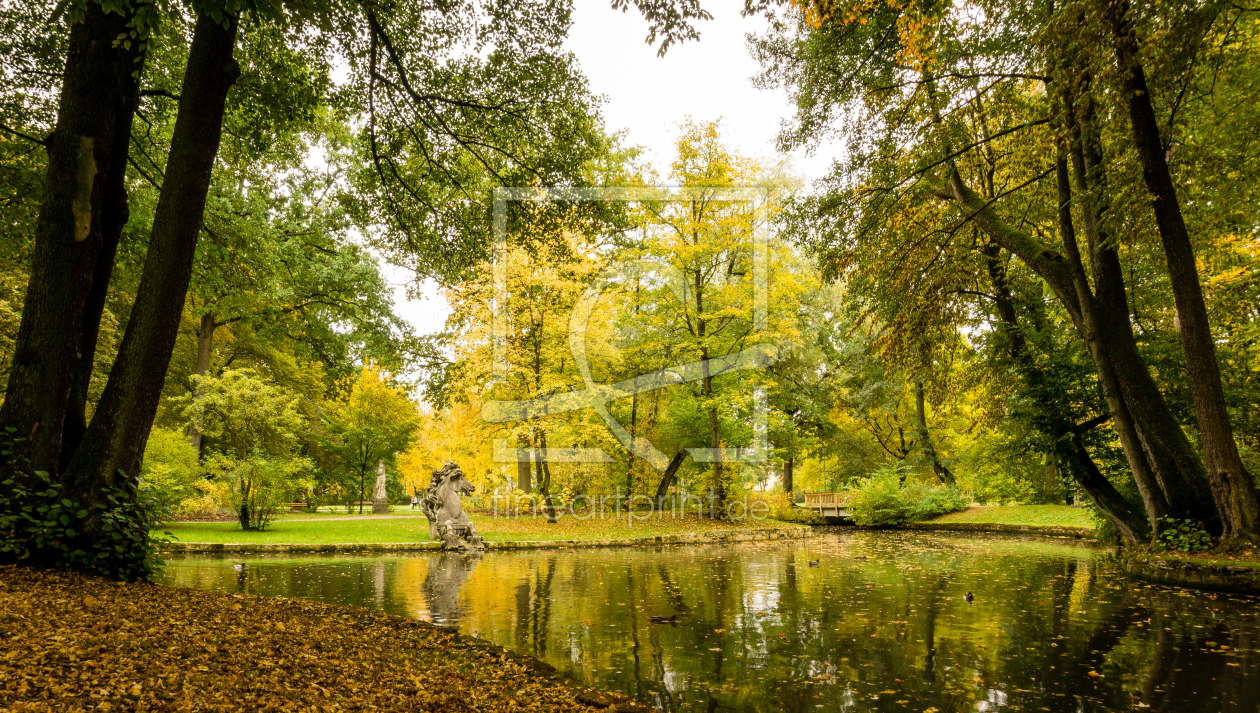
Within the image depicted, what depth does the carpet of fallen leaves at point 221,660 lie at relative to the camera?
288 cm

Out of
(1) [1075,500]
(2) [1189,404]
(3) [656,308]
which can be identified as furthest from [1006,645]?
(1) [1075,500]

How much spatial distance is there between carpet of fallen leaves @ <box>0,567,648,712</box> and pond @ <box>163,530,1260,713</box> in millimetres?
763

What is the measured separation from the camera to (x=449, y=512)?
14.8 meters

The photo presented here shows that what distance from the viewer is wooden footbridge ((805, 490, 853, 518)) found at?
1029 inches

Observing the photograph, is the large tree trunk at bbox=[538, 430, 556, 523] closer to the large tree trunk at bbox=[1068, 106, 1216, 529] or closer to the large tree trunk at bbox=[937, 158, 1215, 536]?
the large tree trunk at bbox=[937, 158, 1215, 536]

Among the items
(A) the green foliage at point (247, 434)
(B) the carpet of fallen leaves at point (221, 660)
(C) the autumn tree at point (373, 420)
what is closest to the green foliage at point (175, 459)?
(A) the green foliage at point (247, 434)

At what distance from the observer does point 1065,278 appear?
10.3m

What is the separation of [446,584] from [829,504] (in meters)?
20.6

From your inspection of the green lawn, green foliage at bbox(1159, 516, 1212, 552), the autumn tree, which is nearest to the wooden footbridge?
the green lawn

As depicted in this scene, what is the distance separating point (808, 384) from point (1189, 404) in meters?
14.7

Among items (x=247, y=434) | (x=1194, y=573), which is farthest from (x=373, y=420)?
(x=1194, y=573)

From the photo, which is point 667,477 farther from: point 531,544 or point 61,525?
point 61,525

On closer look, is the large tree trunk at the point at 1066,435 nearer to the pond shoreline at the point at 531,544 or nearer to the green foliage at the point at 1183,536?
the green foliage at the point at 1183,536

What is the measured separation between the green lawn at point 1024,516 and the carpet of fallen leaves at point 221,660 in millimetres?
19405
